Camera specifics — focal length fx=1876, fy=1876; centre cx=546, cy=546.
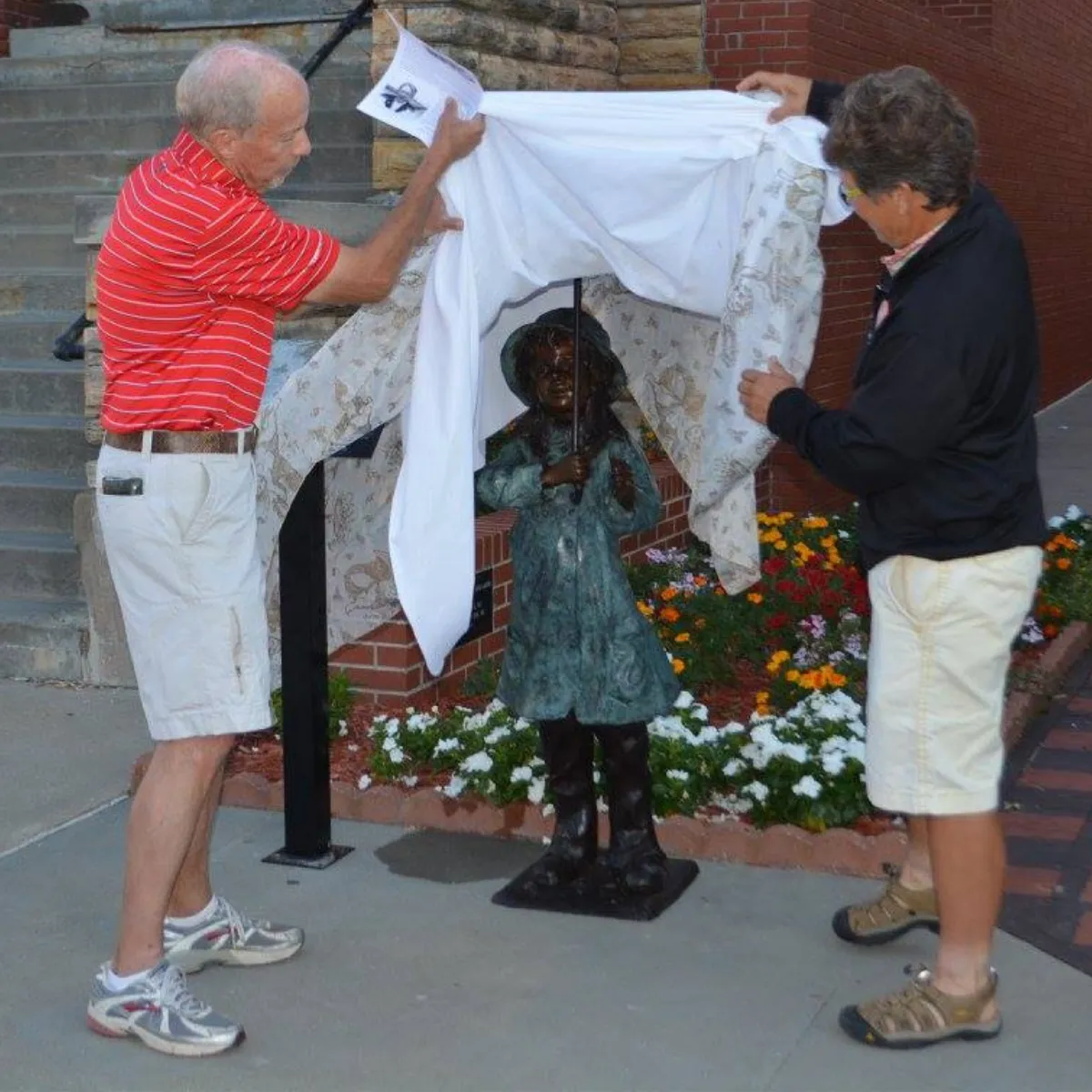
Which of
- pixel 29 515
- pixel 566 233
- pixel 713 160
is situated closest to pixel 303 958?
pixel 566 233

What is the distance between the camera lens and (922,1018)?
4094mm

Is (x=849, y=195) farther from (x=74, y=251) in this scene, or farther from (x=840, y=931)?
(x=74, y=251)

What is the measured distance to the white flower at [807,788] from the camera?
538 cm

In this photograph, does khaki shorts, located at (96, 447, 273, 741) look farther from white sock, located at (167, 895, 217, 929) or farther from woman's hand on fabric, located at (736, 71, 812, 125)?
woman's hand on fabric, located at (736, 71, 812, 125)

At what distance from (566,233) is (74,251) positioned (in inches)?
210

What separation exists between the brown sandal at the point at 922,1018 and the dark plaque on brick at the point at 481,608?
9.05 feet

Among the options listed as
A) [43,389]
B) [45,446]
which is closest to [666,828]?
[45,446]

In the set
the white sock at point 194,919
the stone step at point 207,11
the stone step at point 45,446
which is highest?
the stone step at point 207,11

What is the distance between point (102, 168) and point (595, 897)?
626 centimetres

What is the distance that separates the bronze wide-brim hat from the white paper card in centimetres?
63

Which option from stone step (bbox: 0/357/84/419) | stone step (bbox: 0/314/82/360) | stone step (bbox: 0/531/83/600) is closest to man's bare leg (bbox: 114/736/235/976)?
stone step (bbox: 0/531/83/600)

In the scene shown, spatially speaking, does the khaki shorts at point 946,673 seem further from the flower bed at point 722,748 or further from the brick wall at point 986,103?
the brick wall at point 986,103

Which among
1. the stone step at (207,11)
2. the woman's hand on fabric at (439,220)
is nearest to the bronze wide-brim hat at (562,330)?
the woman's hand on fabric at (439,220)

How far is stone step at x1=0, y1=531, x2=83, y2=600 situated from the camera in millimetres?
7688
